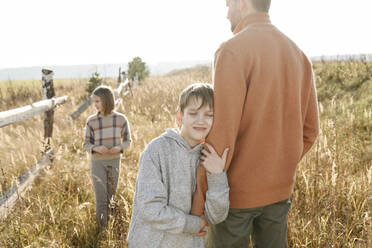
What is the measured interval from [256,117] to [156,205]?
67cm

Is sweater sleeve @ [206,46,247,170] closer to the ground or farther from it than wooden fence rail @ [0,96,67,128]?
farther from it

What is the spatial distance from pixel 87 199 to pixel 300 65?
2783mm

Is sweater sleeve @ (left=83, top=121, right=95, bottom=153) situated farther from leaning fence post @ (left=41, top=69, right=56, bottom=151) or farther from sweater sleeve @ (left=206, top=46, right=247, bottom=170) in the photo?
sweater sleeve @ (left=206, top=46, right=247, bottom=170)

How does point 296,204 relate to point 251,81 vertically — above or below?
below

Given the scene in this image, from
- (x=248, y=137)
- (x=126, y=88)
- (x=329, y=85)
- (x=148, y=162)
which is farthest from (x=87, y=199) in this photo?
(x=126, y=88)

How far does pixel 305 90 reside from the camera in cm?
166

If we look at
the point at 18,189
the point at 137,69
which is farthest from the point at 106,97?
the point at 137,69

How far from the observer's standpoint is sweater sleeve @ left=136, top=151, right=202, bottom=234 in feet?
4.42

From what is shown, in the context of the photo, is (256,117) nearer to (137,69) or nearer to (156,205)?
(156,205)

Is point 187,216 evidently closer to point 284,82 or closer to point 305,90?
point 284,82

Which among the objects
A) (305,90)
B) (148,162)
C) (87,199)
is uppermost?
(305,90)

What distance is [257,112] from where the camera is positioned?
1.44 meters

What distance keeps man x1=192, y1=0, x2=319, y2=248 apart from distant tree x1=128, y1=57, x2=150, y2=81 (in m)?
17.6

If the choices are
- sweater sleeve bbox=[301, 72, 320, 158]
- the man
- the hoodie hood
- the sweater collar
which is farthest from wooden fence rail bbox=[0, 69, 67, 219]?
sweater sleeve bbox=[301, 72, 320, 158]
